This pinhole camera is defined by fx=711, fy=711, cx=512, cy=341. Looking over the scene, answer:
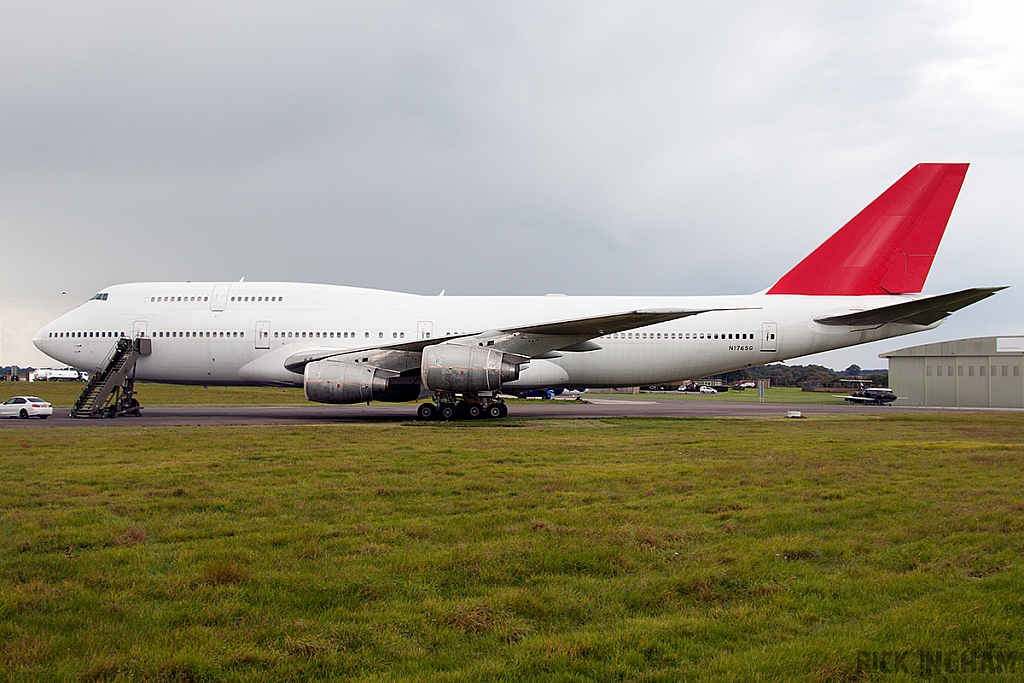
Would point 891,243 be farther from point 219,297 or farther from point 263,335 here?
point 219,297

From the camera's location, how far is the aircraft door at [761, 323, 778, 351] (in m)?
21.0

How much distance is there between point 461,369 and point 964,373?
36.3 meters

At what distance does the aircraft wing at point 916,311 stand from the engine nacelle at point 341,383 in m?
12.9

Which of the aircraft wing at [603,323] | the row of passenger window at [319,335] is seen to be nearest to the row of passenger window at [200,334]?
the row of passenger window at [319,335]

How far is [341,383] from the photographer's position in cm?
1814

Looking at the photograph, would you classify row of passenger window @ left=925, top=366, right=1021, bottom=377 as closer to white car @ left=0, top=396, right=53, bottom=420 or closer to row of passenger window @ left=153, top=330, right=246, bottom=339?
row of passenger window @ left=153, top=330, right=246, bottom=339

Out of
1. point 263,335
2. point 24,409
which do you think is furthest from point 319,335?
point 24,409

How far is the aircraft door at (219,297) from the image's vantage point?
21.9 m

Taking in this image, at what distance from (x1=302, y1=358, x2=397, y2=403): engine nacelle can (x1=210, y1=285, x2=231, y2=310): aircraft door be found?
5248 mm

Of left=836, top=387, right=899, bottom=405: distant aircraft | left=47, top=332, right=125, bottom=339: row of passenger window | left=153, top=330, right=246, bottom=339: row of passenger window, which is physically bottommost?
left=836, top=387, right=899, bottom=405: distant aircraft

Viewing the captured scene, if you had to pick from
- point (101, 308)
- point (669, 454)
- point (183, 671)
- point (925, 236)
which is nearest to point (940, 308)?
point (925, 236)

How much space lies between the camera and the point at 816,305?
2103cm

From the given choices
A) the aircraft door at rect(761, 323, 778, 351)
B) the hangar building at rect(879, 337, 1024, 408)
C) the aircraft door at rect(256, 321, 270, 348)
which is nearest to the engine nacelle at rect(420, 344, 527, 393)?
the aircraft door at rect(256, 321, 270, 348)

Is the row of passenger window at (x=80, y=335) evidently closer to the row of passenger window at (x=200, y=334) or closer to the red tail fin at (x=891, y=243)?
the row of passenger window at (x=200, y=334)
